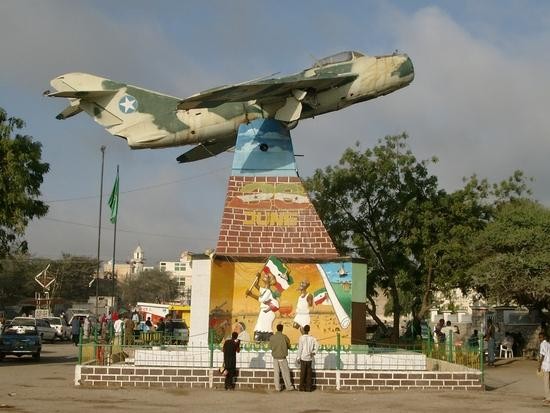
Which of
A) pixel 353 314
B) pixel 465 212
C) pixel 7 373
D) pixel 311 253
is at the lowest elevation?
pixel 7 373

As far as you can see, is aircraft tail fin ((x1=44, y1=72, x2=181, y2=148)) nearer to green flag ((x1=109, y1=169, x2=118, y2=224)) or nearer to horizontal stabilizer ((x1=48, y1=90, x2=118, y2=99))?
horizontal stabilizer ((x1=48, y1=90, x2=118, y2=99))

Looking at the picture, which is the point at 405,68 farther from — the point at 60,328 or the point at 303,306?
the point at 60,328

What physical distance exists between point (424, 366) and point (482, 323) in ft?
67.9

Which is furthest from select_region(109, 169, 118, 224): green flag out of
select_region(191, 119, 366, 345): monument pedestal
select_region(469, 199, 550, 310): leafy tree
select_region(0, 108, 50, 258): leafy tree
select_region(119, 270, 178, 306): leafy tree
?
select_region(119, 270, 178, 306): leafy tree

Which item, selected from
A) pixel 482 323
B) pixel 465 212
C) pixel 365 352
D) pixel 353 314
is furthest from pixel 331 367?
pixel 482 323

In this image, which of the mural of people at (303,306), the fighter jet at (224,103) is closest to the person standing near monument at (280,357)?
the mural of people at (303,306)

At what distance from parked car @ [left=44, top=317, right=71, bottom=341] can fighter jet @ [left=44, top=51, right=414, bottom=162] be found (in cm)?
2616

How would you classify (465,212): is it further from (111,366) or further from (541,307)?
(111,366)

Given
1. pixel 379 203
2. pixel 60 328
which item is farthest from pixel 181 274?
pixel 379 203

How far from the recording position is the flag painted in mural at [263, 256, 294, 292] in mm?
21125

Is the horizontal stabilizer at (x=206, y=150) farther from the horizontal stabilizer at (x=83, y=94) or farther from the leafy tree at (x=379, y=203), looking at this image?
the leafy tree at (x=379, y=203)

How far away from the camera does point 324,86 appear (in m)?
22.5

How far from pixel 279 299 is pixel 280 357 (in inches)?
154

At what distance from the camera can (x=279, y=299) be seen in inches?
829
